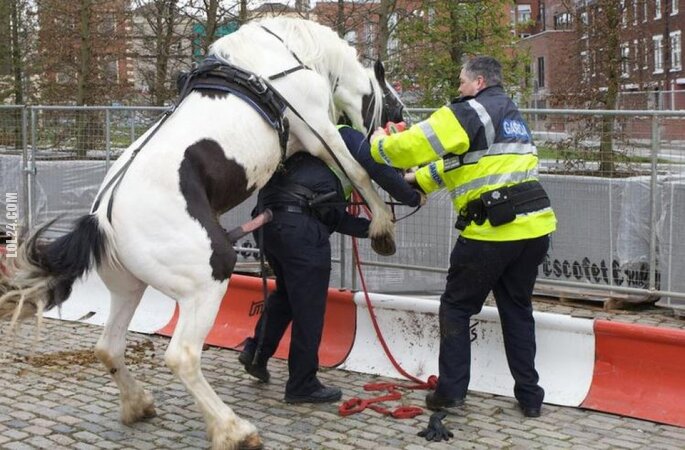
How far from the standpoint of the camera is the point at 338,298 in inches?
261

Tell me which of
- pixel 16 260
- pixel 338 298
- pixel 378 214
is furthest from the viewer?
pixel 338 298

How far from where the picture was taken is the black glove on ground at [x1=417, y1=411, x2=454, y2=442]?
4863mm

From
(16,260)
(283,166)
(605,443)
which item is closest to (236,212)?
(283,166)

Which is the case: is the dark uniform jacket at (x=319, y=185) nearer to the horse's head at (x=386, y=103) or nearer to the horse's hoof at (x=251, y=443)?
the horse's head at (x=386, y=103)

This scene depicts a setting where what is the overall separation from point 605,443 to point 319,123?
237 centimetres

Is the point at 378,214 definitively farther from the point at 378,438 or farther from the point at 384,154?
the point at 378,438

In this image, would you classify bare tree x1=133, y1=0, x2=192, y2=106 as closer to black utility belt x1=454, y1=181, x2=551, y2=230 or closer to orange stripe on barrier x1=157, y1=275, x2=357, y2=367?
orange stripe on barrier x1=157, y1=275, x2=357, y2=367

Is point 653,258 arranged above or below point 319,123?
below

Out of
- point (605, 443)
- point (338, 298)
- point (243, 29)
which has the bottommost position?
point (605, 443)

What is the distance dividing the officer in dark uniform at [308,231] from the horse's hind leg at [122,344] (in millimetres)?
875

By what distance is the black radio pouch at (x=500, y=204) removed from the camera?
16.1ft

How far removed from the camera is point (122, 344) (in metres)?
5.09

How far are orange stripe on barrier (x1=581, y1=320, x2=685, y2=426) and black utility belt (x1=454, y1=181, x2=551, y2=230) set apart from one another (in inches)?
40.1

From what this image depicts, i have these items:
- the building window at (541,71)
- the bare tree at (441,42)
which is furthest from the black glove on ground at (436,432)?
the building window at (541,71)
